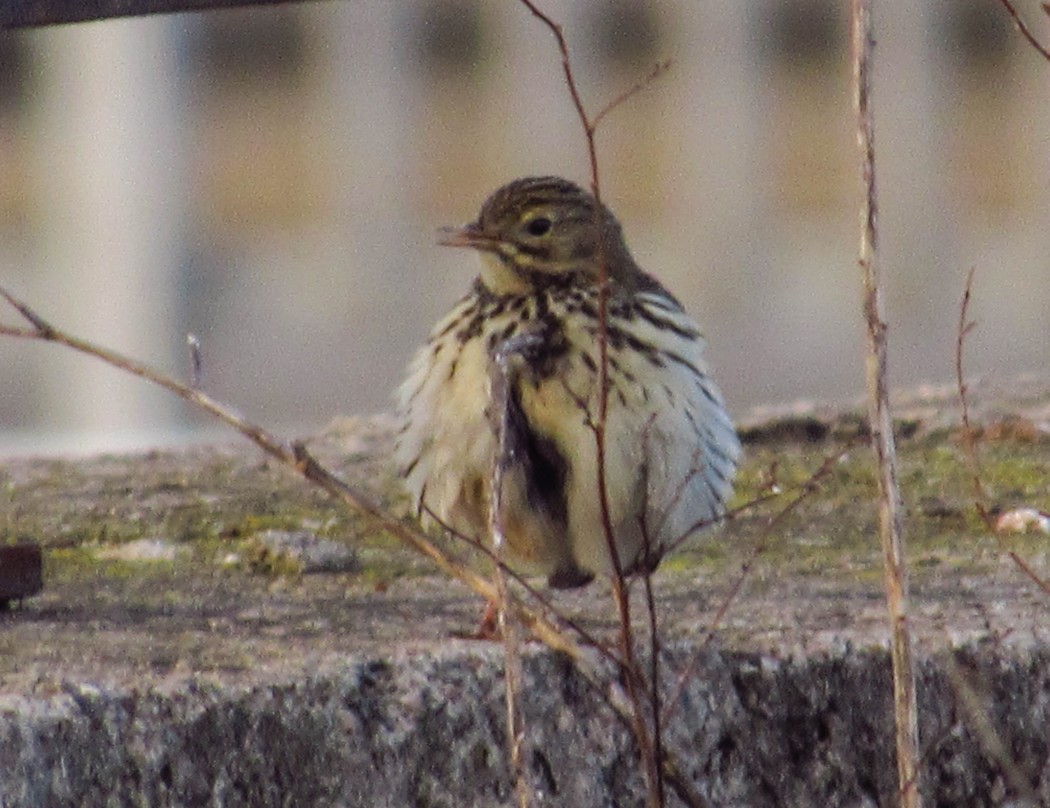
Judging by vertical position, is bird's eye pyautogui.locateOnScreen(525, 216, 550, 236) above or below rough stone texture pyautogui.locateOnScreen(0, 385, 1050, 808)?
above

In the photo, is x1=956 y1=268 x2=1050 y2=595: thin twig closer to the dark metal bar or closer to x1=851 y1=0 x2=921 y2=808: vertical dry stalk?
x1=851 y1=0 x2=921 y2=808: vertical dry stalk

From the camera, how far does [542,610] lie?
381cm

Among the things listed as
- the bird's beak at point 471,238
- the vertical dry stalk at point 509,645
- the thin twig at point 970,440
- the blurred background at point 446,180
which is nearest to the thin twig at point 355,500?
the vertical dry stalk at point 509,645

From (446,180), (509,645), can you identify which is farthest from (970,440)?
(446,180)

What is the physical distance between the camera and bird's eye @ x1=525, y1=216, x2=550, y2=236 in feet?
14.9

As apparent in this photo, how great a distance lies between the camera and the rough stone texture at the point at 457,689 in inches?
126

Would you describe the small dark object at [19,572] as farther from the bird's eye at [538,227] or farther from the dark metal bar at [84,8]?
the bird's eye at [538,227]

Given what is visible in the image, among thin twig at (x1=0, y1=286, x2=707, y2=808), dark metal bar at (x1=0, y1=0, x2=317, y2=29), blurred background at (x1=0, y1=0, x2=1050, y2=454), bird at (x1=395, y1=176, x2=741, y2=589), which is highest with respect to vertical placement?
blurred background at (x1=0, y1=0, x2=1050, y2=454)

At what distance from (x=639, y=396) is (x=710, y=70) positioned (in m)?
9.29

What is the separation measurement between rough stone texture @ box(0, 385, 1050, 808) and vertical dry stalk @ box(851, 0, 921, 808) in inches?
6.8

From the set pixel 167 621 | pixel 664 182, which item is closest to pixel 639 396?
pixel 167 621

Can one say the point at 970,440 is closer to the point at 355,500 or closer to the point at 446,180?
the point at 355,500

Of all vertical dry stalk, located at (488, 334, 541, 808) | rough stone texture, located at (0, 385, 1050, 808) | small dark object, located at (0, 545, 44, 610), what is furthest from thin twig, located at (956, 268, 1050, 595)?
small dark object, located at (0, 545, 44, 610)

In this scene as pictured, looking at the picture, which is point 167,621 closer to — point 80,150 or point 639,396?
point 639,396
